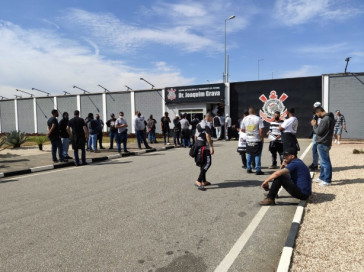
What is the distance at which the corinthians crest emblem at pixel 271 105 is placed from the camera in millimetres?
22169

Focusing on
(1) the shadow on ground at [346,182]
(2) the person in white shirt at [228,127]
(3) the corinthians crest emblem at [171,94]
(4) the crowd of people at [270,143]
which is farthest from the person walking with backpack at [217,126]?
(1) the shadow on ground at [346,182]

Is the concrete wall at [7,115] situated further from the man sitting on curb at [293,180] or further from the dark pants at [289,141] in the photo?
the man sitting on curb at [293,180]

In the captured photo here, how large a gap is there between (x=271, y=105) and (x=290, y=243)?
2020cm

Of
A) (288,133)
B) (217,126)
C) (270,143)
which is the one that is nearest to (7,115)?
(217,126)

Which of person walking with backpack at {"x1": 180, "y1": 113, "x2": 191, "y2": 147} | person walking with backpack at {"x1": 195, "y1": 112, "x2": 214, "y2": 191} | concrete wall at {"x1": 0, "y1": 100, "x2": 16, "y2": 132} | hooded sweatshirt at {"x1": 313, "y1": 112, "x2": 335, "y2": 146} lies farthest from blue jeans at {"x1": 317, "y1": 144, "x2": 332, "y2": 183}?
concrete wall at {"x1": 0, "y1": 100, "x2": 16, "y2": 132}

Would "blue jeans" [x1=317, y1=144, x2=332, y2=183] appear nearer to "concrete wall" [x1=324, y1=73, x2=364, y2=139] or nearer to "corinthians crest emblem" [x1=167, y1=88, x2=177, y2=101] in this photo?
"concrete wall" [x1=324, y1=73, x2=364, y2=139]

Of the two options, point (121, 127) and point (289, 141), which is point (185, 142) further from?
point (289, 141)

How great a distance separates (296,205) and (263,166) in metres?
4.21

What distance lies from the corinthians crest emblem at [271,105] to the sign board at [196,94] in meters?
3.38

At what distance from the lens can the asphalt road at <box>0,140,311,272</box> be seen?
10.8 ft

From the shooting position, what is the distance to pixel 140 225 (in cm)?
434

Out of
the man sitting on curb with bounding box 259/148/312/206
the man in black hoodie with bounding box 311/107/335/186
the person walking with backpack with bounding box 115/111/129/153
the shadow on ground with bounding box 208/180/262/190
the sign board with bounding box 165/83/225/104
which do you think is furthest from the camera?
the sign board with bounding box 165/83/225/104

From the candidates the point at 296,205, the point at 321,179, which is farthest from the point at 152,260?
the point at 321,179

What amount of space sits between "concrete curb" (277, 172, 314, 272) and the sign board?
19.7m
